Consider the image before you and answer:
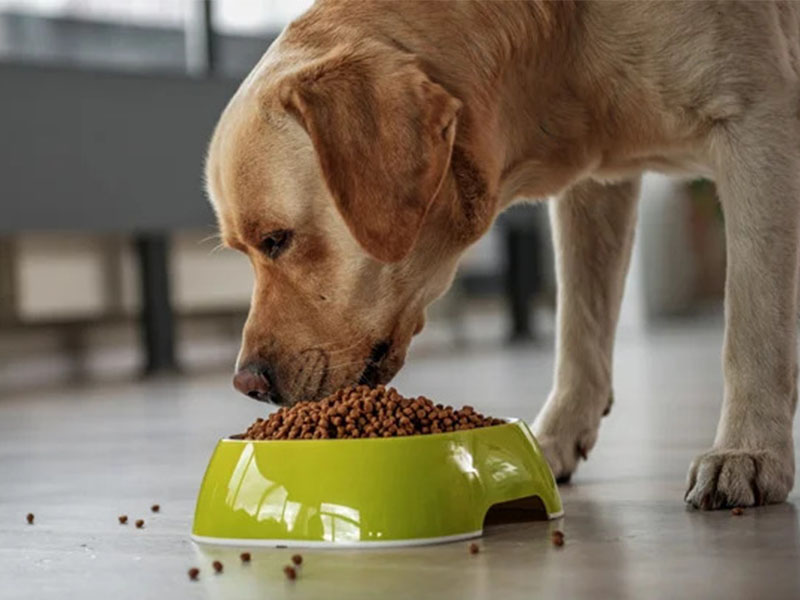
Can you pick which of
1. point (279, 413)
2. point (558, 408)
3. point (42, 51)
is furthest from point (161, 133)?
point (279, 413)

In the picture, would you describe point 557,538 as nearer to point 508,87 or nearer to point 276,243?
point 276,243

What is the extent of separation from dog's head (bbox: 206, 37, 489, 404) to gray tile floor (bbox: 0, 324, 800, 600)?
35 centimetres

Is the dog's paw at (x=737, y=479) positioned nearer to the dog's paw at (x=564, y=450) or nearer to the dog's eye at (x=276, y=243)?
the dog's paw at (x=564, y=450)

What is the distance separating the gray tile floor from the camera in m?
1.72

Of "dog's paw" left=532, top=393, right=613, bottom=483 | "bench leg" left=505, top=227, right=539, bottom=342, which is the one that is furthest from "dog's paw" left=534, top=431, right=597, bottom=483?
"bench leg" left=505, top=227, right=539, bottom=342

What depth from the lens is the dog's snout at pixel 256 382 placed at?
7.75 ft

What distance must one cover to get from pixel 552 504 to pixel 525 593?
58 cm

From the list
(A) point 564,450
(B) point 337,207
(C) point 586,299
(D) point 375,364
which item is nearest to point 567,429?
(A) point 564,450

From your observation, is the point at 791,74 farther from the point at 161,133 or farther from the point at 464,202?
the point at 161,133

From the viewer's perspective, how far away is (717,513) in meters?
2.18

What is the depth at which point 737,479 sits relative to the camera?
2.22 m

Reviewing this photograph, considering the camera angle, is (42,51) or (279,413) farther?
(42,51)

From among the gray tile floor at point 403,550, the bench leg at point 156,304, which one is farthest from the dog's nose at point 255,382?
the bench leg at point 156,304

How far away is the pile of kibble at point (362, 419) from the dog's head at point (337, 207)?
0.16m
